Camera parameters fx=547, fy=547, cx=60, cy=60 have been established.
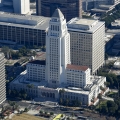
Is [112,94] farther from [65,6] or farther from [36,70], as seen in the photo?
[65,6]

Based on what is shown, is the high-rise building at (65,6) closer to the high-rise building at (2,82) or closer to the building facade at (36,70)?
the building facade at (36,70)

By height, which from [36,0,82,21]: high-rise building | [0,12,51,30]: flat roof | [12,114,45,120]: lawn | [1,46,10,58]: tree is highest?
[36,0,82,21]: high-rise building

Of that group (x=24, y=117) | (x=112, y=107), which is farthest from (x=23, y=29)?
(x=112, y=107)

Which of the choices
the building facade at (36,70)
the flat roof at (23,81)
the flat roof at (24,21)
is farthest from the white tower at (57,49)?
the flat roof at (24,21)

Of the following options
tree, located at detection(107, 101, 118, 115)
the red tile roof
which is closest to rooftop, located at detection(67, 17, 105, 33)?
the red tile roof

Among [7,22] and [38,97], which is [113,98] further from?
[7,22]

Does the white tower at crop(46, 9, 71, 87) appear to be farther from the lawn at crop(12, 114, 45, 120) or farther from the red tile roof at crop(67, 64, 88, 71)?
the lawn at crop(12, 114, 45, 120)

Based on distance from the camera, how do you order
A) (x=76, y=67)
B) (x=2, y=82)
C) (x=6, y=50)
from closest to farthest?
(x=2, y=82), (x=76, y=67), (x=6, y=50)

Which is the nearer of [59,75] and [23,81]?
[59,75]
